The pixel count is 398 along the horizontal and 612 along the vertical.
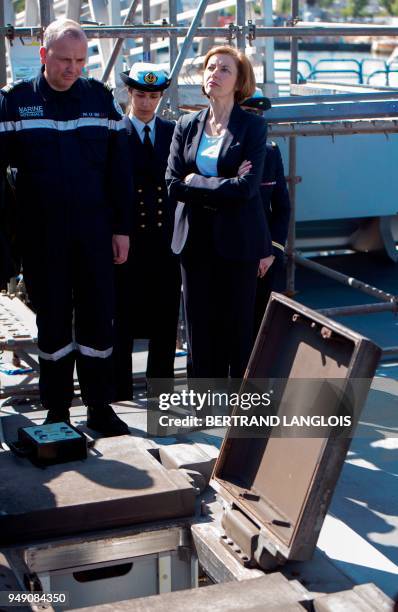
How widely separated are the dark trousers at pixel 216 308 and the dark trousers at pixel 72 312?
1.17 feet

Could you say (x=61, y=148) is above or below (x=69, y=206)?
above

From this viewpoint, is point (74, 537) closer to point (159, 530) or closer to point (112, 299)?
point (159, 530)

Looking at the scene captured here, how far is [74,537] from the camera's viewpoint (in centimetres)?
293

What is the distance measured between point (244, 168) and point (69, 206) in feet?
2.39

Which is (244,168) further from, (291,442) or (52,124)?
(291,442)

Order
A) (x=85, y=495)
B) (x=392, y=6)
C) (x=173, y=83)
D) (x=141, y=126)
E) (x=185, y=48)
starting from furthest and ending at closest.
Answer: (x=392, y=6) < (x=173, y=83) < (x=185, y=48) < (x=141, y=126) < (x=85, y=495)

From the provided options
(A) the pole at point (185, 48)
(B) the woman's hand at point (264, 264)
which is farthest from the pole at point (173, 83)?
(B) the woman's hand at point (264, 264)

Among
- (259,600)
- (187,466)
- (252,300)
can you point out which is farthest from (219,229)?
(259,600)

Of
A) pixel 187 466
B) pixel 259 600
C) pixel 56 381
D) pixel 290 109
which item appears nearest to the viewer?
pixel 259 600

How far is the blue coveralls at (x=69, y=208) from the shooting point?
3912mm

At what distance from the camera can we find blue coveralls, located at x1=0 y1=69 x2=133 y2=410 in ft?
12.8

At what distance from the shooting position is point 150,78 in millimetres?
4402

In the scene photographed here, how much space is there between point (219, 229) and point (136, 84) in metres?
0.83

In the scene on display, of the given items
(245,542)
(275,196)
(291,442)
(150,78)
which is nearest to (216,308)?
(275,196)
